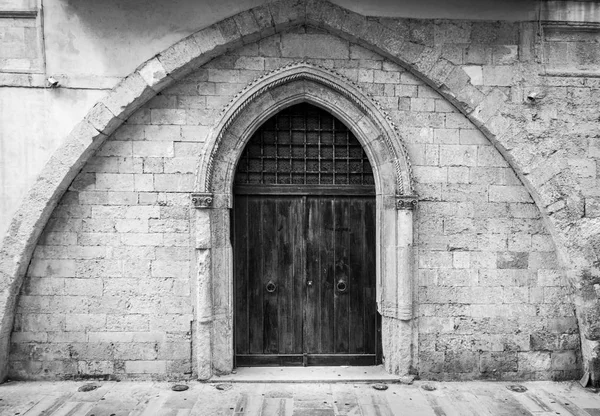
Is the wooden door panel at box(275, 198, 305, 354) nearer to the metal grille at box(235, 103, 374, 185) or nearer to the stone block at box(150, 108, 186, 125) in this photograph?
the metal grille at box(235, 103, 374, 185)

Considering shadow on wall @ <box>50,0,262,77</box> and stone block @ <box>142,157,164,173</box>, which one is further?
stone block @ <box>142,157,164,173</box>

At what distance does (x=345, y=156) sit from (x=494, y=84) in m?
1.86

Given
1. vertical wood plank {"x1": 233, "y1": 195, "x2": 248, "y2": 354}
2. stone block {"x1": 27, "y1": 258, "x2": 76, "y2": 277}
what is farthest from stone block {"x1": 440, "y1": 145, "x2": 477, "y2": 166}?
stone block {"x1": 27, "y1": 258, "x2": 76, "y2": 277}

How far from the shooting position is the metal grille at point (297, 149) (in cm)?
516

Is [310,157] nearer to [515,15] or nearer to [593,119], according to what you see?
[515,15]

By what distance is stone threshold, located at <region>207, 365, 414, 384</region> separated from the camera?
4.84 metres

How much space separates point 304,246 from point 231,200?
1028mm

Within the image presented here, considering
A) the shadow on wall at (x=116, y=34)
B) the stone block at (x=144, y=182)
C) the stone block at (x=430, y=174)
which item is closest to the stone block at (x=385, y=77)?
the stone block at (x=430, y=174)

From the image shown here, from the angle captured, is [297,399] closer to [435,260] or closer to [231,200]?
[435,260]

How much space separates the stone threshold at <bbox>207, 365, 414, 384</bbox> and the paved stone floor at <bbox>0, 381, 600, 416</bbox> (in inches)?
2.3

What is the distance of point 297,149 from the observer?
518 cm

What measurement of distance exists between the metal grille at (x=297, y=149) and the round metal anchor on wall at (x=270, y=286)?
1.20 meters

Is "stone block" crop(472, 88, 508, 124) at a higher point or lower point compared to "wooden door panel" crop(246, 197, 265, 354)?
higher

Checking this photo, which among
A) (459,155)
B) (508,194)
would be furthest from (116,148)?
(508,194)
